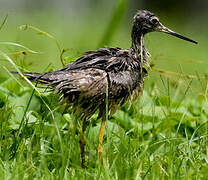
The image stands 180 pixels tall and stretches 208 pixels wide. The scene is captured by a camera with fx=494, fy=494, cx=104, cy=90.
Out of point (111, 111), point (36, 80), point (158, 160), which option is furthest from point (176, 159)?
point (36, 80)

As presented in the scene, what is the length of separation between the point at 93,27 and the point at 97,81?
297 inches

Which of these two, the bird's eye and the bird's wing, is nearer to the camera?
the bird's wing

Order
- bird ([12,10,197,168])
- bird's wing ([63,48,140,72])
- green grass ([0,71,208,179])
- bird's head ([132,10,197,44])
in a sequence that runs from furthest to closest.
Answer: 1. bird's head ([132,10,197,44])
2. bird's wing ([63,48,140,72])
3. bird ([12,10,197,168])
4. green grass ([0,71,208,179])

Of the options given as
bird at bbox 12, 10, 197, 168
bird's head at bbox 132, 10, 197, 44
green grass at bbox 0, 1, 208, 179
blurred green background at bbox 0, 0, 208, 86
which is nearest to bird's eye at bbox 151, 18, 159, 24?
bird's head at bbox 132, 10, 197, 44

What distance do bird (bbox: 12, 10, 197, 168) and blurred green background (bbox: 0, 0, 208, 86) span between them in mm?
4001

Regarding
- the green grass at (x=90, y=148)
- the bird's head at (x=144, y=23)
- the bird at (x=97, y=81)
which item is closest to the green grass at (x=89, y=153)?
the green grass at (x=90, y=148)

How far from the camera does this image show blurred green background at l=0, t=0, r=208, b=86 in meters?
8.91

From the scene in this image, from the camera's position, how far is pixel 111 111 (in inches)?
155

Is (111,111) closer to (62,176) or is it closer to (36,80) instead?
(36,80)

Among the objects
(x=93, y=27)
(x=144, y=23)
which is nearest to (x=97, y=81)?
(x=144, y=23)

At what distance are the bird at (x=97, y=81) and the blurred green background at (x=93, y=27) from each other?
4001 millimetres

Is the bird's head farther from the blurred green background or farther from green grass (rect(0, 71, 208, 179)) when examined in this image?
the blurred green background

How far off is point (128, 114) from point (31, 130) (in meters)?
1.43

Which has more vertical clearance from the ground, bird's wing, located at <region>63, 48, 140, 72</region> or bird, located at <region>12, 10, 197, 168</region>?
bird's wing, located at <region>63, 48, 140, 72</region>
